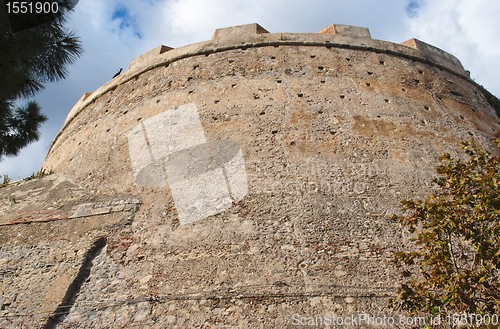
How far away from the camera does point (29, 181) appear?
318 inches

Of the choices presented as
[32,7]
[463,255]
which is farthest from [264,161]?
[32,7]

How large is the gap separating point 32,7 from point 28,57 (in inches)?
15.8

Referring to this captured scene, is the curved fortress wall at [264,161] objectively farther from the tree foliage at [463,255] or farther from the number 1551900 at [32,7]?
the number 1551900 at [32,7]

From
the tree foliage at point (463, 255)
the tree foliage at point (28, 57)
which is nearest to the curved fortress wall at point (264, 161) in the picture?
the tree foliage at point (463, 255)

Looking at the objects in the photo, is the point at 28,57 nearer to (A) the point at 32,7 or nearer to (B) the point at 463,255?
(A) the point at 32,7

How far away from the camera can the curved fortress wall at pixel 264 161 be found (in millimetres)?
5465

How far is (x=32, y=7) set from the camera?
4.14m

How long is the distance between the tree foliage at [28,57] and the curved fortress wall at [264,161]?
221 cm

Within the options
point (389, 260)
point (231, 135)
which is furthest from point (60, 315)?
point (389, 260)

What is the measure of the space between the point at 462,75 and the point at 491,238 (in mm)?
5747

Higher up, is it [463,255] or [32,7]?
[32,7]

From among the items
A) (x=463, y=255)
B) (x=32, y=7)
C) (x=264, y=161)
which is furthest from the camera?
(x=264, y=161)

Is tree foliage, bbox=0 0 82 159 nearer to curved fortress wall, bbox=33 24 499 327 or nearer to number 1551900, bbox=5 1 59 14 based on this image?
number 1551900, bbox=5 1 59 14

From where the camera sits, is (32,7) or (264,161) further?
(264,161)
